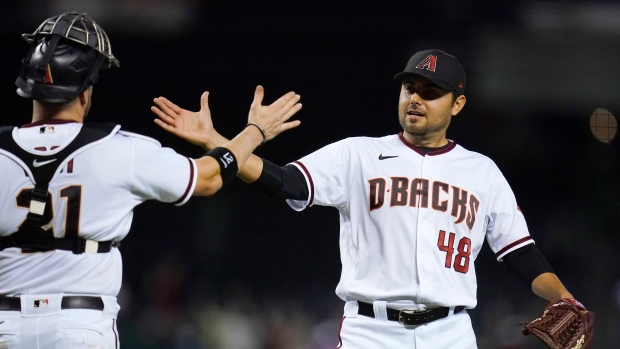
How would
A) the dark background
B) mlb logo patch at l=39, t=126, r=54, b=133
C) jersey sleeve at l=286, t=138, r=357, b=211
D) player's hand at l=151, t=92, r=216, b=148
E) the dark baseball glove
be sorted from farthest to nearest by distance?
the dark background, jersey sleeve at l=286, t=138, r=357, b=211, the dark baseball glove, player's hand at l=151, t=92, r=216, b=148, mlb logo patch at l=39, t=126, r=54, b=133

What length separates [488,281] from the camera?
35.5 ft

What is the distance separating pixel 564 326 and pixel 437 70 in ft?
4.44

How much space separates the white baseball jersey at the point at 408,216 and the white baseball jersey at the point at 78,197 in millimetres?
1200

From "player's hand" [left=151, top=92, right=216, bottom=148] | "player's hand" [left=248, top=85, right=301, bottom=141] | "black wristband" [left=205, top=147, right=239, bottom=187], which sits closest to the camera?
"black wristband" [left=205, top=147, right=239, bottom=187]

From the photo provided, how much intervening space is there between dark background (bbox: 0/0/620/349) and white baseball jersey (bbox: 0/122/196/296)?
7.08 m

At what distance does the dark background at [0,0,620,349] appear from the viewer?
1057 cm

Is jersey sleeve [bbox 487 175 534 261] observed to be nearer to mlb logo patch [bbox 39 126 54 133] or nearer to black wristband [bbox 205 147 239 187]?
black wristband [bbox 205 147 239 187]

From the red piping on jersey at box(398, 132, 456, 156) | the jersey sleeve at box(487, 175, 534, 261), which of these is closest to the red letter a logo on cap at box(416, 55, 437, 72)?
the red piping on jersey at box(398, 132, 456, 156)

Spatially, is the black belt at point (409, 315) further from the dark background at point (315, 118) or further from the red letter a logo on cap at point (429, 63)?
the dark background at point (315, 118)

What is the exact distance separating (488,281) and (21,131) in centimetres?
843

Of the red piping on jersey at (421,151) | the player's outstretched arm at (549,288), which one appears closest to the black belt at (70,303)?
the red piping on jersey at (421,151)

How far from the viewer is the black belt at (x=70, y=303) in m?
3.02

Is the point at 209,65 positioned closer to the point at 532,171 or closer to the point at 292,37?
the point at 292,37

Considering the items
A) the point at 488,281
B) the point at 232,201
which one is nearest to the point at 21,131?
the point at 488,281
